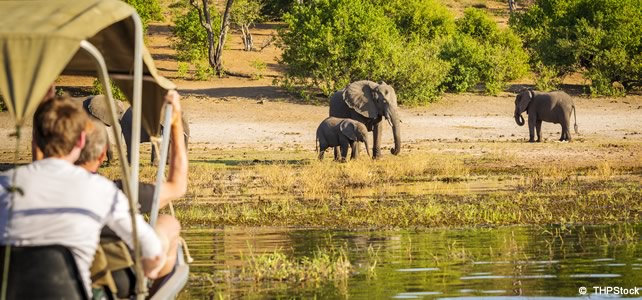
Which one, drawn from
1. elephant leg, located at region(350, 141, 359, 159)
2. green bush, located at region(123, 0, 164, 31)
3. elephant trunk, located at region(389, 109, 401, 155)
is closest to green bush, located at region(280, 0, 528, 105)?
elephant trunk, located at region(389, 109, 401, 155)

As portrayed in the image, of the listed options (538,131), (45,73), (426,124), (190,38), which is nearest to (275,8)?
(190,38)

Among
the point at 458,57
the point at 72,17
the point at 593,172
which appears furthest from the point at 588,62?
the point at 72,17

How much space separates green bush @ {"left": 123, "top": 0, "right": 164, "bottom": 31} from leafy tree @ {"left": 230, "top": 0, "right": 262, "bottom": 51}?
313 centimetres

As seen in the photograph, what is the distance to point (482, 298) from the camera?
9320 millimetres

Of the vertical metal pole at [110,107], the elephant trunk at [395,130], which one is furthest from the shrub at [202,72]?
the vertical metal pole at [110,107]

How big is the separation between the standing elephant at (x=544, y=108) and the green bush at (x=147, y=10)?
57.9ft

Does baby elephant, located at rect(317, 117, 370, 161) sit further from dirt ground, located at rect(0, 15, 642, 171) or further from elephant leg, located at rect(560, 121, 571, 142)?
elephant leg, located at rect(560, 121, 571, 142)

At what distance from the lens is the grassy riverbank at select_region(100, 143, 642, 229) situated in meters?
15.0

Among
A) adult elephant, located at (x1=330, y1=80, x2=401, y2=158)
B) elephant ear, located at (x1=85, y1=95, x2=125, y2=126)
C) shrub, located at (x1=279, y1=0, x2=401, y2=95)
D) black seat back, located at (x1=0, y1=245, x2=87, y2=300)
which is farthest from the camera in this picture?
shrub, located at (x1=279, y1=0, x2=401, y2=95)

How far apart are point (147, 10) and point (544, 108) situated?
22252 millimetres

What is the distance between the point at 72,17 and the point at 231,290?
3.85 meters

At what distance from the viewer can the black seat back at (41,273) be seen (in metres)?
6.16

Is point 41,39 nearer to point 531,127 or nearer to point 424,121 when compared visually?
point 531,127

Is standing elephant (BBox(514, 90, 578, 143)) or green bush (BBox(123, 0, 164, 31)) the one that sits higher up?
standing elephant (BBox(514, 90, 578, 143))
